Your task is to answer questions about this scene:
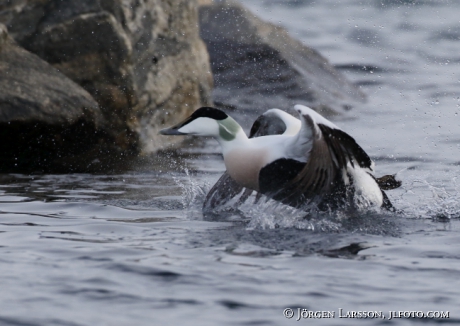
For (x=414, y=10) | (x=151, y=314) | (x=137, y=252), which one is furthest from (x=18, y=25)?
(x=414, y=10)

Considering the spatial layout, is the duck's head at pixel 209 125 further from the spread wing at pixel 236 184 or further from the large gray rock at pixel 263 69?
the large gray rock at pixel 263 69

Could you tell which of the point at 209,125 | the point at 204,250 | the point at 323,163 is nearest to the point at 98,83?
the point at 209,125

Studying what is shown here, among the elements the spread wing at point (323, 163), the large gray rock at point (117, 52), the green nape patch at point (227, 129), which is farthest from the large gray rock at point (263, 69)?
the spread wing at point (323, 163)

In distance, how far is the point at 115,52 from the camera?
7.92m

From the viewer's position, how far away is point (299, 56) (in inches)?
429

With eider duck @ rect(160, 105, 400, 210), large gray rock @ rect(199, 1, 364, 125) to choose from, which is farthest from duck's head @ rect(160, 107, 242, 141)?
large gray rock @ rect(199, 1, 364, 125)

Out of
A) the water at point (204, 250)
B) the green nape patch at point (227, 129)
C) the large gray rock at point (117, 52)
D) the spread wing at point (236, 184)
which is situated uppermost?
the large gray rock at point (117, 52)

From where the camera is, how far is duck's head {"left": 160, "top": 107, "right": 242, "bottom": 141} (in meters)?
5.27

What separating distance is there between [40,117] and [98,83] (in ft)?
3.57

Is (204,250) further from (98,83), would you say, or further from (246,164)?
(98,83)

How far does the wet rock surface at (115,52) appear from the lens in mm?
7832

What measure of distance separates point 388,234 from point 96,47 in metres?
3.78

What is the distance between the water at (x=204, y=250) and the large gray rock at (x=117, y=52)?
0.47m

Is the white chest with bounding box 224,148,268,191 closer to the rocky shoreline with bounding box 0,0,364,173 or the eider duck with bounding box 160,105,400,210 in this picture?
the eider duck with bounding box 160,105,400,210
